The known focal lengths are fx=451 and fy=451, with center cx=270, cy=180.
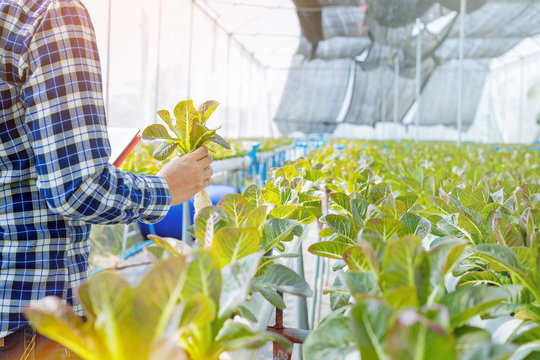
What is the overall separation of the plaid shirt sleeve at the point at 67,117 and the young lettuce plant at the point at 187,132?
120 mm

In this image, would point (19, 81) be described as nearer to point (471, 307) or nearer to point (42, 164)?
point (42, 164)

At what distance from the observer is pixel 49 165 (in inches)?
37.3

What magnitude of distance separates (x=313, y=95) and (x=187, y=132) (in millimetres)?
21535

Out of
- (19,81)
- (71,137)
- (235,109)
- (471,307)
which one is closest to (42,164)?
(71,137)

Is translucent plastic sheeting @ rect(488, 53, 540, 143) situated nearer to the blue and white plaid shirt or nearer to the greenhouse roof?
the greenhouse roof

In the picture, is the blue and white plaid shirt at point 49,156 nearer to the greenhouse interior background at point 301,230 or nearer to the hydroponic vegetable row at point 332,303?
the greenhouse interior background at point 301,230

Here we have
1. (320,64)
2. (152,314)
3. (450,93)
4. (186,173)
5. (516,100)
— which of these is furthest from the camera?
(450,93)

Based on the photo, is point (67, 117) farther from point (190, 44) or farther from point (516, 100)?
point (516, 100)

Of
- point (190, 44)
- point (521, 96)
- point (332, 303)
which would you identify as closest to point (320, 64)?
point (521, 96)

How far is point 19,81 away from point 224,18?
41.0 feet

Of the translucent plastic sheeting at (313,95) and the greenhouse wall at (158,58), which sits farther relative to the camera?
the translucent plastic sheeting at (313,95)

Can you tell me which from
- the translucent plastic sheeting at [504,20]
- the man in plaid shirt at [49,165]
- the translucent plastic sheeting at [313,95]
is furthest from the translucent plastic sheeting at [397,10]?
the translucent plastic sheeting at [313,95]

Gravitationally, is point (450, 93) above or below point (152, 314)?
above

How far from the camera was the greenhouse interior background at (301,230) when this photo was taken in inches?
17.6
